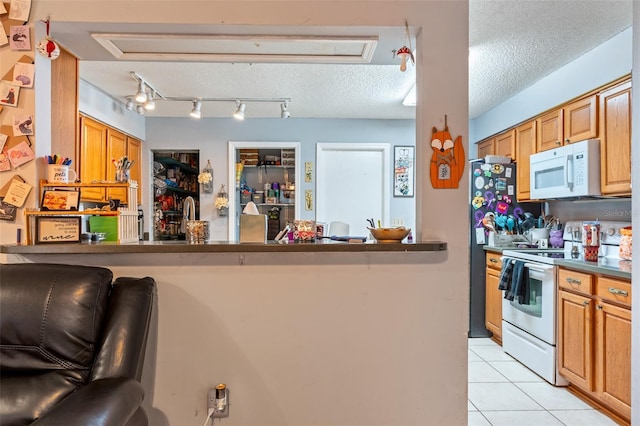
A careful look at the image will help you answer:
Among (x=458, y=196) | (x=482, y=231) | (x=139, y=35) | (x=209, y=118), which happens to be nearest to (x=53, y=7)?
(x=139, y=35)

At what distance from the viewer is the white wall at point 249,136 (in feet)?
16.4

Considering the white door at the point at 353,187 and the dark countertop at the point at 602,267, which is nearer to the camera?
the dark countertop at the point at 602,267

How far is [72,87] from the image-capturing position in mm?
2180

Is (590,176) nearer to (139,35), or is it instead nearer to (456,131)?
(456,131)

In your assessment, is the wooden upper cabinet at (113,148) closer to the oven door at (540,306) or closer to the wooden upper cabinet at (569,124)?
the oven door at (540,306)

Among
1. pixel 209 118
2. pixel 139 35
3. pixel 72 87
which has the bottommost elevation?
pixel 72 87

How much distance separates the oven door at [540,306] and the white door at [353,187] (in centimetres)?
221

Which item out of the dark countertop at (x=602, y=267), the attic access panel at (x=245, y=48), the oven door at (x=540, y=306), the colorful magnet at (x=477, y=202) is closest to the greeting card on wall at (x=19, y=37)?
the attic access panel at (x=245, y=48)

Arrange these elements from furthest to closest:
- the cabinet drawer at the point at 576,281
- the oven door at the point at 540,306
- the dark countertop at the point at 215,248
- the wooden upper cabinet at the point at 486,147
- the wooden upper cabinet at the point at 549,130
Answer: the wooden upper cabinet at the point at 486,147 < the wooden upper cabinet at the point at 549,130 < the oven door at the point at 540,306 < the cabinet drawer at the point at 576,281 < the dark countertop at the point at 215,248

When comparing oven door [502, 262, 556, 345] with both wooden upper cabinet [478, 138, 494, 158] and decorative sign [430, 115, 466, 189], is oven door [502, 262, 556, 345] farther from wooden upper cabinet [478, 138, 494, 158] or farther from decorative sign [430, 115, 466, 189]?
wooden upper cabinet [478, 138, 494, 158]

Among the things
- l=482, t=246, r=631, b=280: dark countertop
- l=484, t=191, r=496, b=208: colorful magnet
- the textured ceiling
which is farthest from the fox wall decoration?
l=484, t=191, r=496, b=208: colorful magnet

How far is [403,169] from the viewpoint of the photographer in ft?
16.7

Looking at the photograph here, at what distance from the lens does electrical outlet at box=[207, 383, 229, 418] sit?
181 cm

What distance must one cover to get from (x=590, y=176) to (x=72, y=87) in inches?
138
